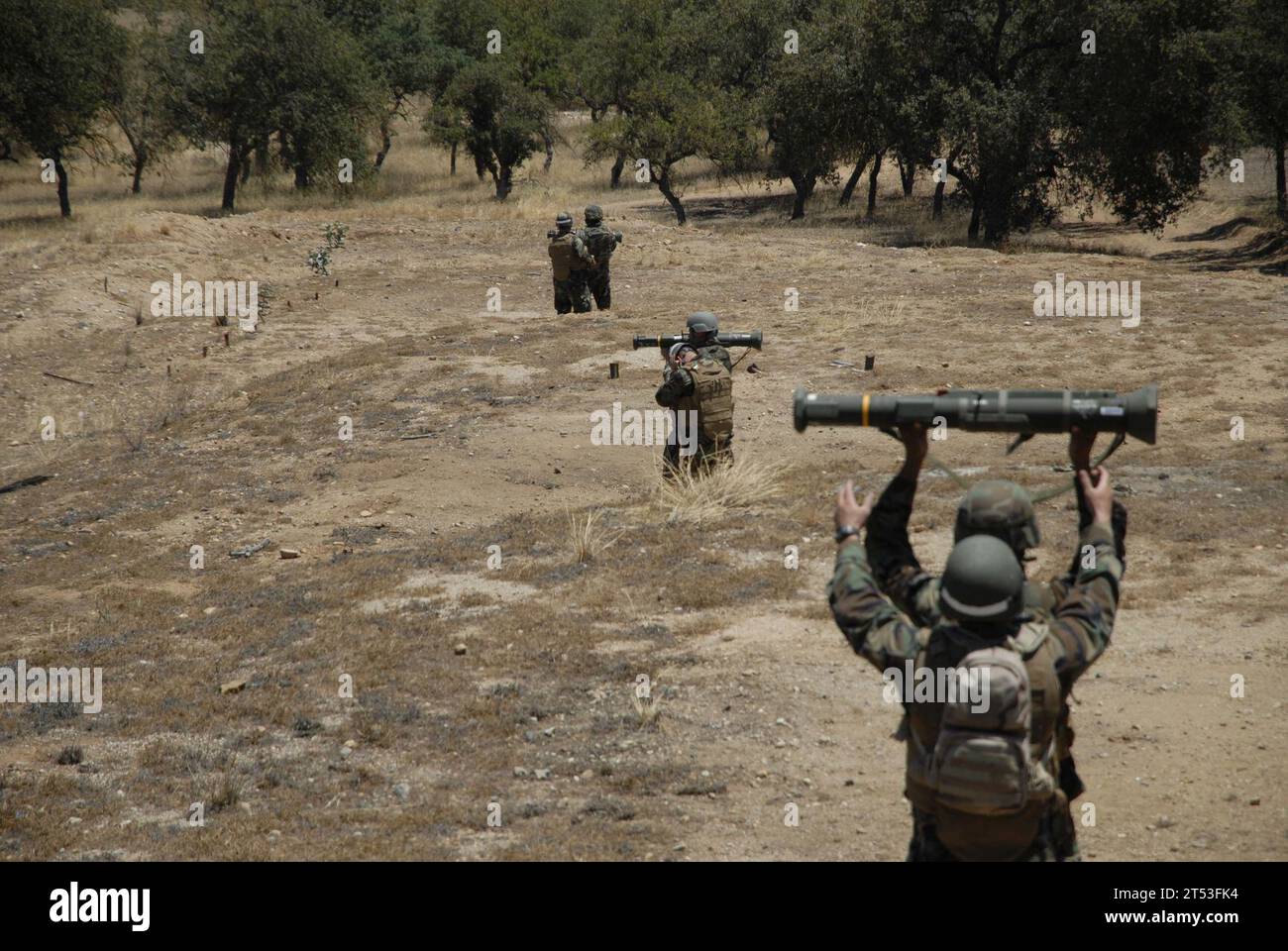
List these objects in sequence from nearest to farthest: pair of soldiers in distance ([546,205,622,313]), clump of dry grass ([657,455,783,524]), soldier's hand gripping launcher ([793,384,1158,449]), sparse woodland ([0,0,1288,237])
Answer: soldier's hand gripping launcher ([793,384,1158,449]), clump of dry grass ([657,455,783,524]), pair of soldiers in distance ([546,205,622,313]), sparse woodland ([0,0,1288,237])

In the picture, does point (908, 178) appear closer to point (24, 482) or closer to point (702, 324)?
point (24, 482)

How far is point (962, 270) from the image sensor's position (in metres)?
21.6

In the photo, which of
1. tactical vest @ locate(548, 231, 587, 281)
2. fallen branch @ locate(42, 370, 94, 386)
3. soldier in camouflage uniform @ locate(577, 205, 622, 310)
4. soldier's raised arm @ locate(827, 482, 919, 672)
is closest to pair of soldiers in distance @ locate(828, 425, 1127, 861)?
soldier's raised arm @ locate(827, 482, 919, 672)

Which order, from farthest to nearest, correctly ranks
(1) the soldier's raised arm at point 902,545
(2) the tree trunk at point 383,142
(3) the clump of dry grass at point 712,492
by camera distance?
(2) the tree trunk at point 383,142 < (3) the clump of dry grass at point 712,492 < (1) the soldier's raised arm at point 902,545

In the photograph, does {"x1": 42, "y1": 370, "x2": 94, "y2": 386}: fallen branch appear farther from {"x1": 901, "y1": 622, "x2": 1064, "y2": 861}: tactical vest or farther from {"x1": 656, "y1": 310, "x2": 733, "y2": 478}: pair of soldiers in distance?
{"x1": 901, "y1": 622, "x2": 1064, "y2": 861}: tactical vest

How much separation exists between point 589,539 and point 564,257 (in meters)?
8.96

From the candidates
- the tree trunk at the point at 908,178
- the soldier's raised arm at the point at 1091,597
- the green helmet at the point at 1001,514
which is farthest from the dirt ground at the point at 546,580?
the tree trunk at the point at 908,178

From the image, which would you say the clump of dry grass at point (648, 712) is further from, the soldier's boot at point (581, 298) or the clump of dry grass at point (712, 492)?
the soldier's boot at point (581, 298)

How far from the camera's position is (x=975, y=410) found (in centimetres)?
377

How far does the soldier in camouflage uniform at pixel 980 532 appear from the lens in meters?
3.50

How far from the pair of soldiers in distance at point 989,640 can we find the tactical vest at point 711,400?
18.6ft

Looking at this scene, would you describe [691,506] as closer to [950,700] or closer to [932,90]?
[950,700]

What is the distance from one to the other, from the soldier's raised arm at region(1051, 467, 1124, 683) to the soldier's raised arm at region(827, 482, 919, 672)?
41 cm

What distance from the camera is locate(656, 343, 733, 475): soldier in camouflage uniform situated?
375 inches
